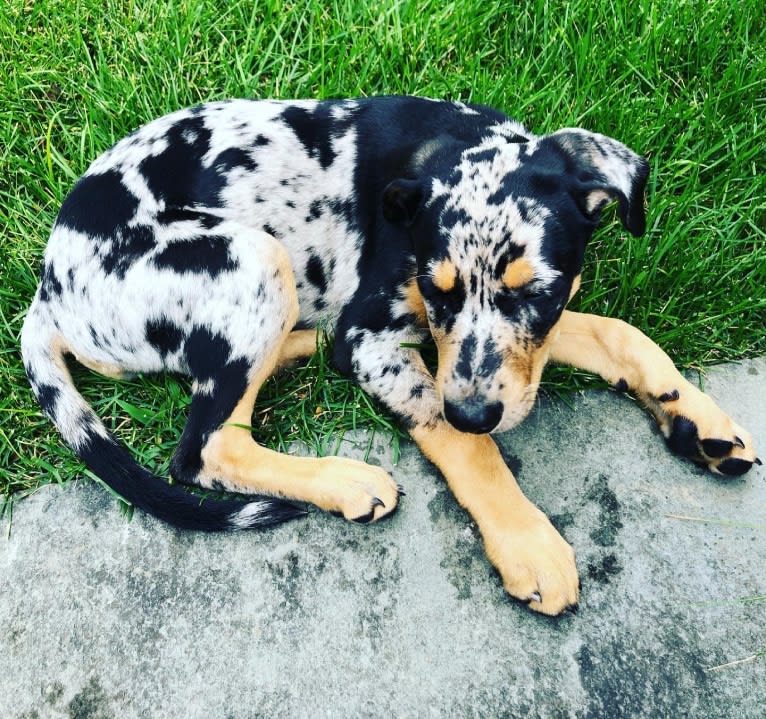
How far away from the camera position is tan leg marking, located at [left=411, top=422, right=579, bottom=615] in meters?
2.71

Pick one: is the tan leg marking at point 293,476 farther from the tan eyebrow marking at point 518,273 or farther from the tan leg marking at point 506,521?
the tan eyebrow marking at point 518,273

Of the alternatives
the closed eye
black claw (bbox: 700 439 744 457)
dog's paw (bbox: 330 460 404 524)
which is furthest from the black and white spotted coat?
black claw (bbox: 700 439 744 457)

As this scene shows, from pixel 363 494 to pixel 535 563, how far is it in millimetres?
730

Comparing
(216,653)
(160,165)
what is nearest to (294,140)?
(160,165)

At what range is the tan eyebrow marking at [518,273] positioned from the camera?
Answer: 2689 millimetres

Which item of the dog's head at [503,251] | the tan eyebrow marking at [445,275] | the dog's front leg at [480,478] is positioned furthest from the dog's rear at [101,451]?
the tan eyebrow marking at [445,275]

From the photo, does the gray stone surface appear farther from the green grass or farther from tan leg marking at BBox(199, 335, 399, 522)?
the green grass

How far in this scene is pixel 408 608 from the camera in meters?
2.79

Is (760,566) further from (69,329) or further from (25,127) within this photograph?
(25,127)

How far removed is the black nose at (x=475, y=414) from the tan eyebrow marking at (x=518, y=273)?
1.51 ft

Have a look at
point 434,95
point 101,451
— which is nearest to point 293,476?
point 101,451

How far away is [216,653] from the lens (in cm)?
274

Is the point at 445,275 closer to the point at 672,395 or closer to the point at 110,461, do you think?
the point at 672,395

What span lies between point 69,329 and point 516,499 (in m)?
2.07
